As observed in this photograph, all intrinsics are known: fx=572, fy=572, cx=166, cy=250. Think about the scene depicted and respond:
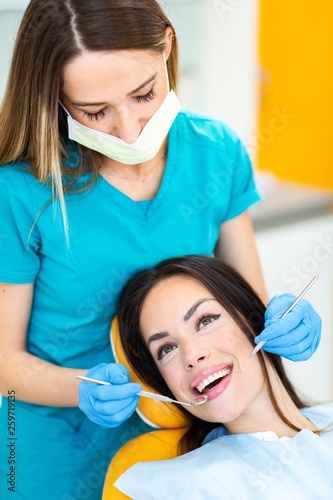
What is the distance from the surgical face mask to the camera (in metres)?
1.22

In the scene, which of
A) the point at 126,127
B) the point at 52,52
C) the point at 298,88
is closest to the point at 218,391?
the point at 126,127

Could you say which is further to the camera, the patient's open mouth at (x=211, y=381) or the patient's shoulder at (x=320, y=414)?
the patient's shoulder at (x=320, y=414)

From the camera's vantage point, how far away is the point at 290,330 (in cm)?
128

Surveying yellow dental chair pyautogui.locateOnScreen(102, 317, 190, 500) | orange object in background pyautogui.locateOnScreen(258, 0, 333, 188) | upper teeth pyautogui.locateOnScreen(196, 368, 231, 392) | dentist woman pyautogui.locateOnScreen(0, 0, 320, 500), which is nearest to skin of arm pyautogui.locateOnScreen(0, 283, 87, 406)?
dentist woman pyautogui.locateOnScreen(0, 0, 320, 500)

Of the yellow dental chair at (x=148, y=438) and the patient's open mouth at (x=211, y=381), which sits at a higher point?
the patient's open mouth at (x=211, y=381)

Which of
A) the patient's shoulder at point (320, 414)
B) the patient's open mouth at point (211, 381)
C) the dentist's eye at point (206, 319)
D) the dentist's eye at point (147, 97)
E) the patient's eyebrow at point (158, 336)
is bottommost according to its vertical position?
the patient's shoulder at point (320, 414)

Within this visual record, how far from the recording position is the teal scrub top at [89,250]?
4.22ft

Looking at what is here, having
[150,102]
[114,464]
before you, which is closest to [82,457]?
[114,464]

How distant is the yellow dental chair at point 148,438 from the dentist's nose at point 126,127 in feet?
1.60

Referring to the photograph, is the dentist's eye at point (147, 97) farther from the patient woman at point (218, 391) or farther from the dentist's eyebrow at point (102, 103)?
the patient woman at point (218, 391)

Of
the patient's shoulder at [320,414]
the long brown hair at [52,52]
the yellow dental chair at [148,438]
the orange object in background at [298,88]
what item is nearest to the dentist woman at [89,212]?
the long brown hair at [52,52]

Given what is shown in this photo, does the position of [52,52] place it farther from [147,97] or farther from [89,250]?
[89,250]

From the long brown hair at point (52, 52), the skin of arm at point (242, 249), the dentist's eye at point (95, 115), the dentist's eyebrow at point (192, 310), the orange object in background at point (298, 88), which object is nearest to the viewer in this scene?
the long brown hair at point (52, 52)

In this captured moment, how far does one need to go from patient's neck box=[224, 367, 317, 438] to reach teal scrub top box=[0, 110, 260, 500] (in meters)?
0.28
